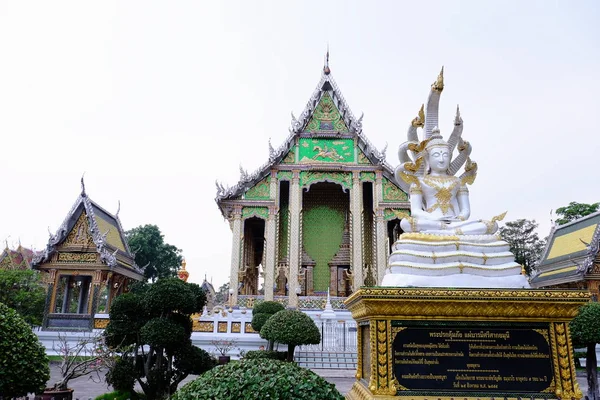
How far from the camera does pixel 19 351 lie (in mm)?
4180

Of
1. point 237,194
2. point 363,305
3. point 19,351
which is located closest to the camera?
point 363,305

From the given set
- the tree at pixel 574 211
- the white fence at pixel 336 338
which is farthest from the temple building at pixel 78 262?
the tree at pixel 574 211

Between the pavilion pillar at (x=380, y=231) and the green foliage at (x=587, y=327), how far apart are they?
9950mm

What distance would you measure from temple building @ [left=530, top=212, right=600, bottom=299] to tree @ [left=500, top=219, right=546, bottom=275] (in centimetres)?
952

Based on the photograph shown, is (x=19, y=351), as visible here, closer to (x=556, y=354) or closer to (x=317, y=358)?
(x=556, y=354)

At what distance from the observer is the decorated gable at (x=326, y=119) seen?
60.2 ft

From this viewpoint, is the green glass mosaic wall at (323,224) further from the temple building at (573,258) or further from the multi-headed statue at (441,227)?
the multi-headed statue at (441,227)

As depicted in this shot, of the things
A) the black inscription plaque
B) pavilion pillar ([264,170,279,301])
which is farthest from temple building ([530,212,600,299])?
the black inscription plaque

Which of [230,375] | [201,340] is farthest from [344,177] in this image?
[230,375]

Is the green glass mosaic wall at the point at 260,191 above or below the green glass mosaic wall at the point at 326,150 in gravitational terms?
below

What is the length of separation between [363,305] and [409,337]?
1.47ft

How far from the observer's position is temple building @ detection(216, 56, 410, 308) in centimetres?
1672

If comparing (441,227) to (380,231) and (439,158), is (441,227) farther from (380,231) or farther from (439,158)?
(380,231)

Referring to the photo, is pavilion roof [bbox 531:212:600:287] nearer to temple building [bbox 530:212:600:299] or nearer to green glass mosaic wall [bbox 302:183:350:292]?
temple building [bbox 530:212:600:299]
